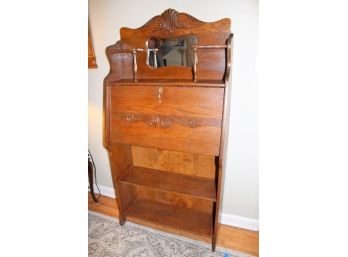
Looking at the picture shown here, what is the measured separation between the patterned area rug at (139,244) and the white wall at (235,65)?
1.23 ft

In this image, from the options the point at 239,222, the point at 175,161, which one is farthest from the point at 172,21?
the point at 239,222

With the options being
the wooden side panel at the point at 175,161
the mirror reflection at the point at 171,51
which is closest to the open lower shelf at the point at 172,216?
the wooden side panel at the point at 175,161

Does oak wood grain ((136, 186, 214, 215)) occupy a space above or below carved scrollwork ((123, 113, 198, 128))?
below

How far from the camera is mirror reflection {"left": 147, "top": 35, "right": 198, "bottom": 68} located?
53.0 inches

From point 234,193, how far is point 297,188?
1142 mm

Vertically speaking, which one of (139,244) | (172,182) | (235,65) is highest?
(235,65)

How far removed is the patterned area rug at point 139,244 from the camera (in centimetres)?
149

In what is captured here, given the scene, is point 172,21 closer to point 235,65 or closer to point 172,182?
point 235,65

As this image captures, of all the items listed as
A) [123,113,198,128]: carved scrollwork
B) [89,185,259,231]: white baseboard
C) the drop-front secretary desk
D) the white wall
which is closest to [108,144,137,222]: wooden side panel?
the drop-front secretary desk

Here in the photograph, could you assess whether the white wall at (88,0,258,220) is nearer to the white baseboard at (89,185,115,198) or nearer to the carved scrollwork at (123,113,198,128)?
the carved scrollwork at (123,113,198,128)

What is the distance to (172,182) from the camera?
1.56 m

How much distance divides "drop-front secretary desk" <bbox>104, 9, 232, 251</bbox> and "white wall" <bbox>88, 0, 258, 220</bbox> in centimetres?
8

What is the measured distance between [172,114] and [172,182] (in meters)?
0.59
